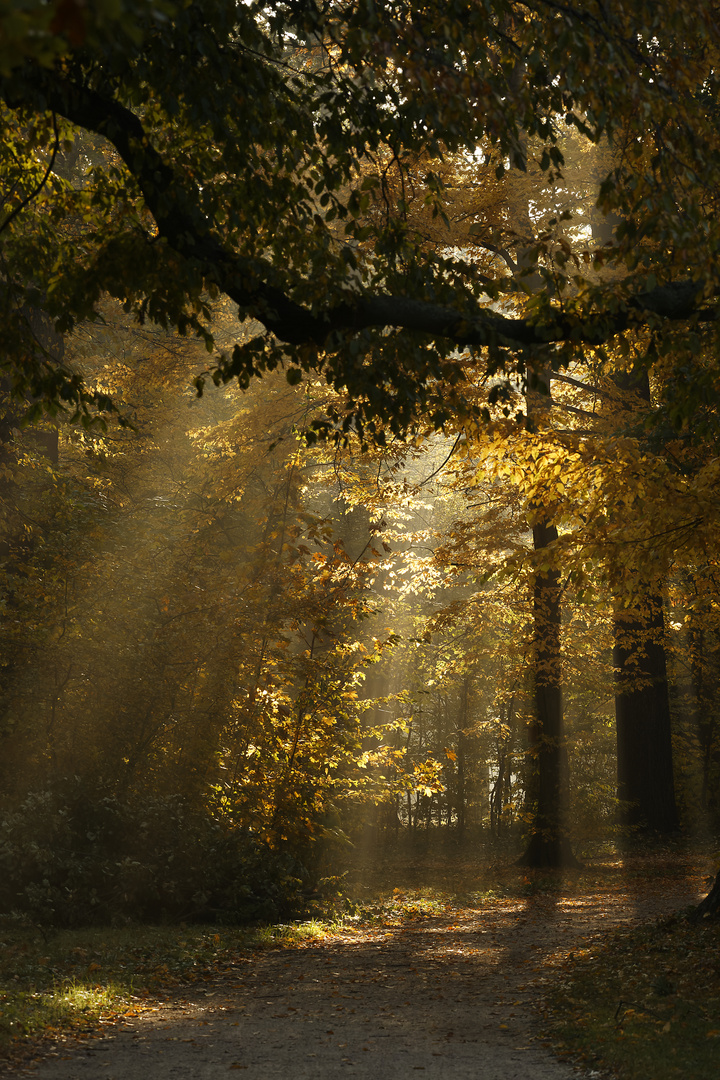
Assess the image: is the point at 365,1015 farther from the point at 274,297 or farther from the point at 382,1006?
the point at 274,297

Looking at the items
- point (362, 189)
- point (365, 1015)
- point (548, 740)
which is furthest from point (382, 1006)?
point (548, 740)

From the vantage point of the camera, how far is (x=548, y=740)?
49.0 ft

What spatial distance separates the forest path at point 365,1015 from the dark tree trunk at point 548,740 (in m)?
4.23

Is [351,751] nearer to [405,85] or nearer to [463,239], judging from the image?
[463,239]

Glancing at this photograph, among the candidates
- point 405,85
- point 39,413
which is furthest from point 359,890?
point 405,85

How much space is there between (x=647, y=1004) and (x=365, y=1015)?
202 centimetres

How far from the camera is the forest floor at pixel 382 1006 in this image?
17.2 feet

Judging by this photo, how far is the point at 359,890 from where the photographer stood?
14789 mm

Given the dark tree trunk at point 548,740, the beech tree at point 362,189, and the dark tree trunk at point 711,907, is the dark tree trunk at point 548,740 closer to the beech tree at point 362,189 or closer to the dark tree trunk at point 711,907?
the dark tree trunk at point 711,907

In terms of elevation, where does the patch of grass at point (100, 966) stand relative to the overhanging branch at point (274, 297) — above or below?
below

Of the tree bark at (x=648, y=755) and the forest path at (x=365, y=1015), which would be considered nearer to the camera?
the forest path at (x=365, y=1015)

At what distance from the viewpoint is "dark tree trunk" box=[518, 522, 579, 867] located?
14.6m

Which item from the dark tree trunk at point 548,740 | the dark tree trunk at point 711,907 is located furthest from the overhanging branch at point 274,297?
the dark tree trunk at point 548,740

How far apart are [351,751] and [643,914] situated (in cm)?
406
